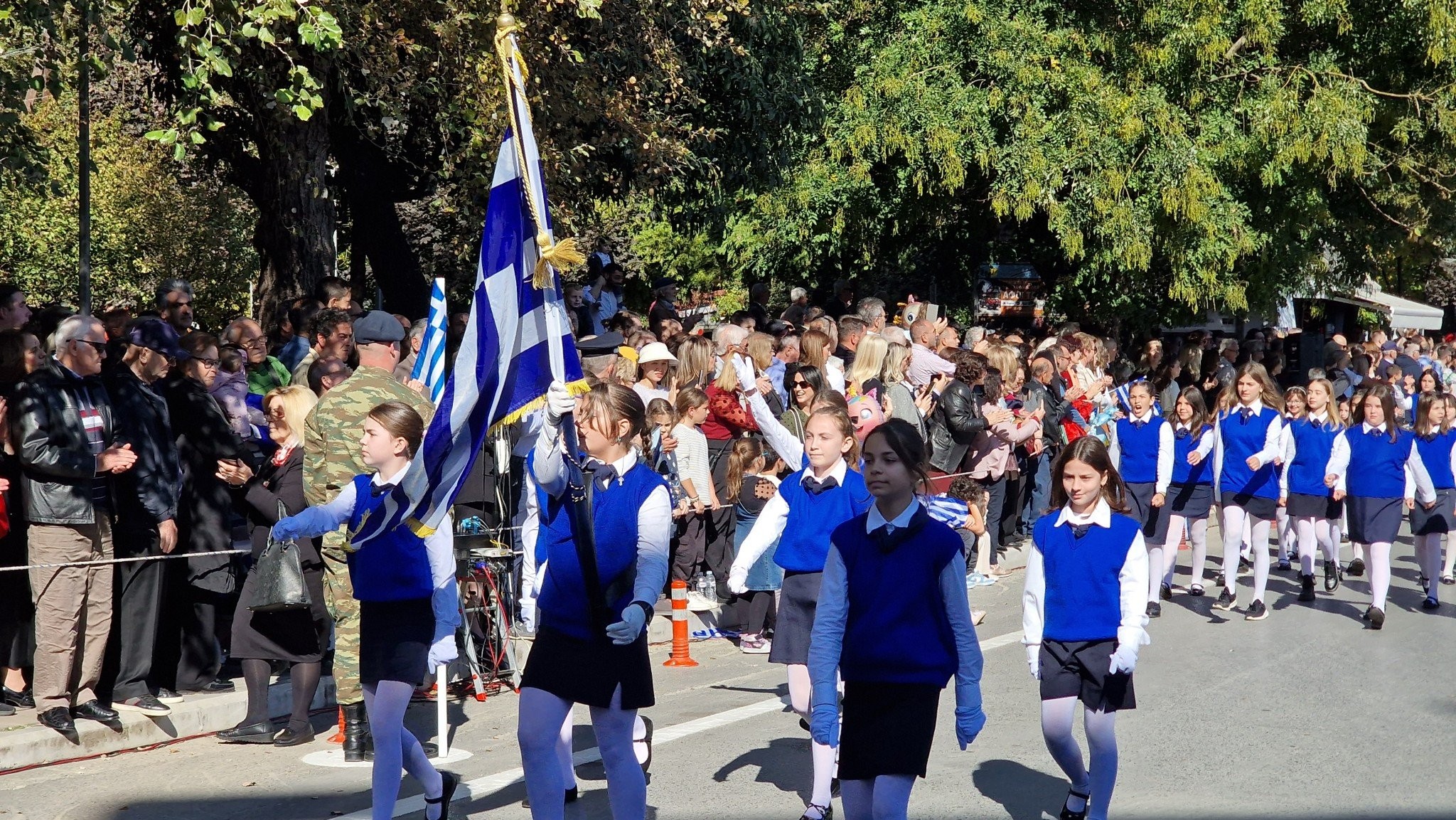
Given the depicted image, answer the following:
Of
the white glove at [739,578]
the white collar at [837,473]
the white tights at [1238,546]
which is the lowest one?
the white tights at [1238,546]

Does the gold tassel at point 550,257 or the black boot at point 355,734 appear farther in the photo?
the black boot at point 355,734

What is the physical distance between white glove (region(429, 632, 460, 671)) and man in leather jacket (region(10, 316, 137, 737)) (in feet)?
7.72

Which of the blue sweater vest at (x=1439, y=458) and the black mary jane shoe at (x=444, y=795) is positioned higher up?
the blue sweater vest at (x=1439, y=458)

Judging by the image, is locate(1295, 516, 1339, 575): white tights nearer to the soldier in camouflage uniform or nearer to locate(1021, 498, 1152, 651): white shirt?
locate(1021, 498, 1152, 651): white shirt

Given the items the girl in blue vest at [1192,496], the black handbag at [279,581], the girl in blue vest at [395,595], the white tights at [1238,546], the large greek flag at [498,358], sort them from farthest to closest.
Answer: the girl in blue vest at [1192,496] → the white tights at [1238,546] → the black handbag at [279,581] → the girl in blue vest at [395,595] → the large greek flag at [498,358]

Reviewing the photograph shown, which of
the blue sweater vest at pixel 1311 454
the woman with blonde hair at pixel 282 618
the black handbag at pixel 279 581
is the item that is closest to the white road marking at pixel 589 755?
the black handbag at pixel 279 581

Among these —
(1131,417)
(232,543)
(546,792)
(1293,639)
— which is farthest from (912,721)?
(1131,417)

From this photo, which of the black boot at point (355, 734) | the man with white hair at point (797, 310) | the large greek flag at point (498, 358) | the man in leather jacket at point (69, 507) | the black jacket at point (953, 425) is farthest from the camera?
the man with white hair at point (797, 310)

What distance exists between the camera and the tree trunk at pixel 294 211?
13.5 meters

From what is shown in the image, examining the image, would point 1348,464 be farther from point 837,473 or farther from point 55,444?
point 55,444

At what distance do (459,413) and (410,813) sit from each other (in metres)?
1.82

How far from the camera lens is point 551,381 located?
18.4 ft

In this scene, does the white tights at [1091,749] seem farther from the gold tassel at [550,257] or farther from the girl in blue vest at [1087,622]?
the gold tassel at [550,257]

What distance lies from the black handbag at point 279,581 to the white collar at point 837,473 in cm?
239
